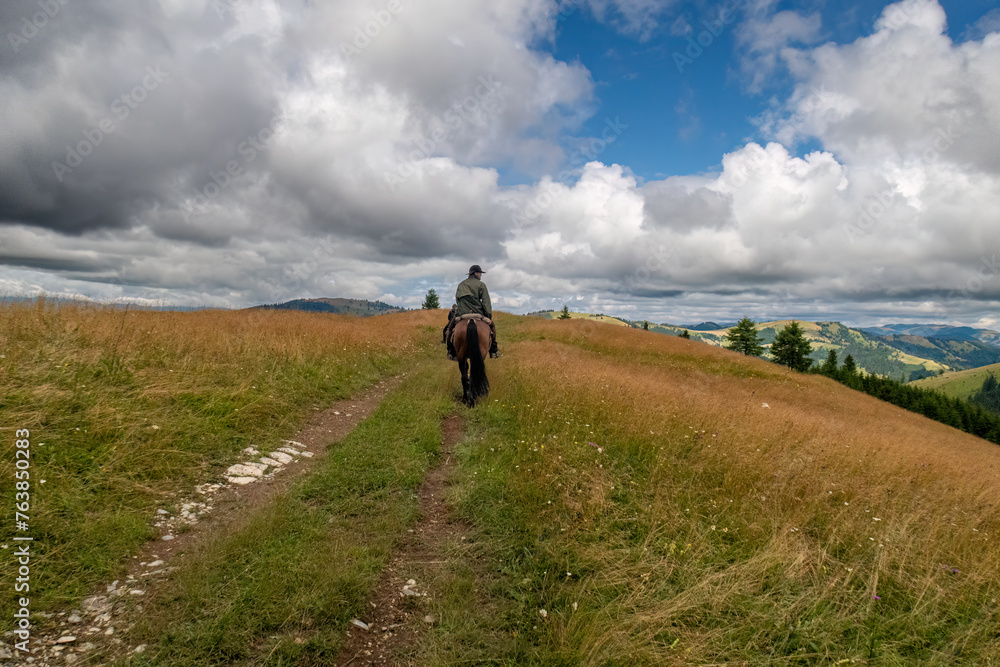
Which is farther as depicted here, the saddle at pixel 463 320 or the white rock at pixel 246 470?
the saddle at pixel 463 320

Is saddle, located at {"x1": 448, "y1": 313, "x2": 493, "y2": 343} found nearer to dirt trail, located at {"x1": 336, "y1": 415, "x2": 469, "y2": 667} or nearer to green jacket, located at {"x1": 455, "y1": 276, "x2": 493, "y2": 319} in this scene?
green jacket, located at {"x1": 455, "y1": 276, "x2": 493, "y2": 319}

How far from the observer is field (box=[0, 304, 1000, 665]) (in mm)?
3441

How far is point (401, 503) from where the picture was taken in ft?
18.7

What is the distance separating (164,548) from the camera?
438cm

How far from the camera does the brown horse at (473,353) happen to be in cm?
1084

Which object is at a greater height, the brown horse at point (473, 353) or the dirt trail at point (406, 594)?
the brown horse at point (473, 353)

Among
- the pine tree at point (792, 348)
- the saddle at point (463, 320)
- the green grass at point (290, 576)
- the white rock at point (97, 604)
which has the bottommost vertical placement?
the pine tree at point (792, 348)

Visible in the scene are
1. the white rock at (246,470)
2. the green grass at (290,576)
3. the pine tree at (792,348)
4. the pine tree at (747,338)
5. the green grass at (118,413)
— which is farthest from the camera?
the pine tree at (747,338)

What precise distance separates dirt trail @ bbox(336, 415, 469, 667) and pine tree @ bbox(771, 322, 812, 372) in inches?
2646

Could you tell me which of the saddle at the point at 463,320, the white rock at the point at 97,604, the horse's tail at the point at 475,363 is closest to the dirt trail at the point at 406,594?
the white rock at the point at 97,604

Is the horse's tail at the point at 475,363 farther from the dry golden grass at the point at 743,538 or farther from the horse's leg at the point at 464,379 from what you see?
the dry golden grass at the point at 743,538

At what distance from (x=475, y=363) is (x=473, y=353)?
272mm

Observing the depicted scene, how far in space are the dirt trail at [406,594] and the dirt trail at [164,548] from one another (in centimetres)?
165

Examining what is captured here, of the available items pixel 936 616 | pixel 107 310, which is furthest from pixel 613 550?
pixel 107 310
